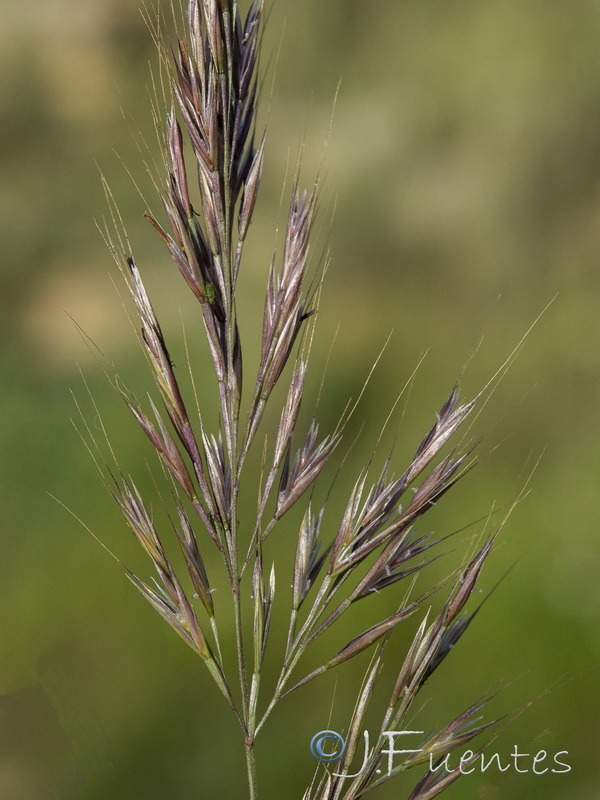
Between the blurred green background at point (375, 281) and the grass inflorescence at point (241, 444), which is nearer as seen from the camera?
the grass inflorescence at point (241, 444)

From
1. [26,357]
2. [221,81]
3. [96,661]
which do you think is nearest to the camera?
[221,81]

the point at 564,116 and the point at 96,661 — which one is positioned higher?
the point at 564,116

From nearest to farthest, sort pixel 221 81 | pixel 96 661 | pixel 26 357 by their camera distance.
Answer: pixel 221 81 → pixel 96 661 → pixel 26 357

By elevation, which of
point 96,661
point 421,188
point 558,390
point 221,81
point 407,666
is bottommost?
point 96,661

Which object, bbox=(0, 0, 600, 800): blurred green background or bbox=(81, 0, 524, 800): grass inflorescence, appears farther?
bbox=(0, 0, 600, 800): blurred green background

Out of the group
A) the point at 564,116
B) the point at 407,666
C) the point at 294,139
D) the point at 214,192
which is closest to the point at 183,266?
the point at 214,192

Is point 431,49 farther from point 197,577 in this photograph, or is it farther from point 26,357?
point 197,577

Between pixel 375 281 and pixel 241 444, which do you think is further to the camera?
pixel 375 281

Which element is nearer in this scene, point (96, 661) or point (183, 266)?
point (183, 266)
